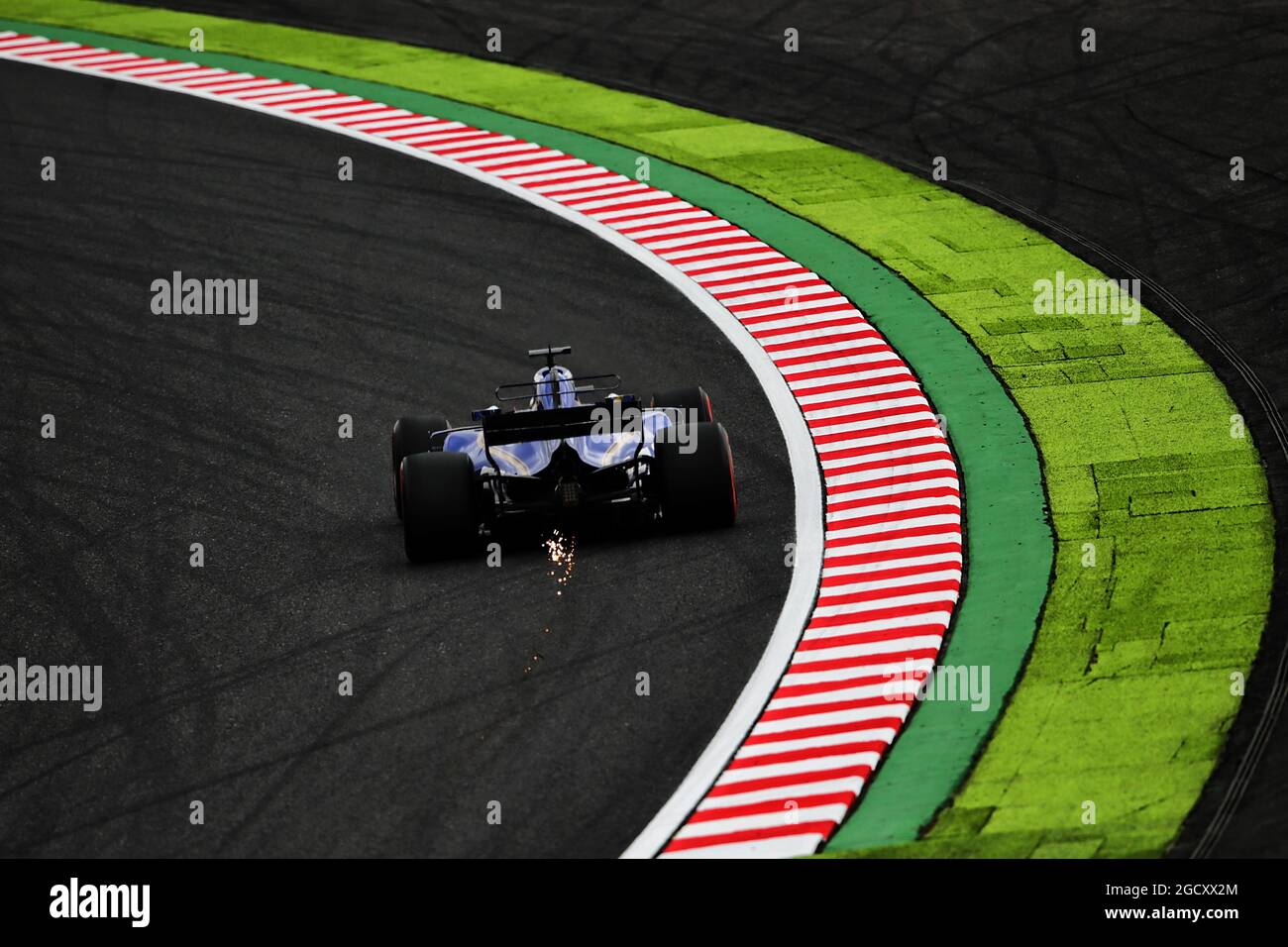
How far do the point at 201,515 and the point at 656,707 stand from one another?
233 inches

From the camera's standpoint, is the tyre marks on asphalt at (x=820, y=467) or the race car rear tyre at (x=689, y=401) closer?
the tyre marks on asphalt at (x=820, y=467)

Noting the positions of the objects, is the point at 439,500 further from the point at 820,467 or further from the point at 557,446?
the point at 820,467

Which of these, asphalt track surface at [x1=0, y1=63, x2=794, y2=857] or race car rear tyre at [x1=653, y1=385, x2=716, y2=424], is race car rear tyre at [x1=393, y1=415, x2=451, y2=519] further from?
race car rear tyre at [x1=653, y1=385, x2=716, y2=424]

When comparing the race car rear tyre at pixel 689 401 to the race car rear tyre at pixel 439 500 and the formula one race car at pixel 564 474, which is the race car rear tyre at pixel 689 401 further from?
the race car rear tyre at pixel 439 500

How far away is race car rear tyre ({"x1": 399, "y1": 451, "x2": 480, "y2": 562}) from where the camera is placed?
16797 mm

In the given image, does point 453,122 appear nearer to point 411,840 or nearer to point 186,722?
point 186,722


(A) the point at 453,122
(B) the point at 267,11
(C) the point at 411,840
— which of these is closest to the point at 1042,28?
(A) the point at 453,122

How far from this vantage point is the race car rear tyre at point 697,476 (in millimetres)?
17016

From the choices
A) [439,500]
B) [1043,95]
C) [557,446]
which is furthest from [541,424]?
[1043,95]

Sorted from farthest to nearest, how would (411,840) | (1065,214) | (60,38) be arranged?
(60,38) < (1065,214) < (411,840)

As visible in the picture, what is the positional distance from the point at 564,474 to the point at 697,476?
1.20m

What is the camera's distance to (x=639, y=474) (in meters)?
17.1

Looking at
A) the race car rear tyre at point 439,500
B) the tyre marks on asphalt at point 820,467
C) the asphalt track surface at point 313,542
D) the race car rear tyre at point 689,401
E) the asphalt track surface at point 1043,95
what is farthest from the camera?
the asphalt track surface at point 1043,95

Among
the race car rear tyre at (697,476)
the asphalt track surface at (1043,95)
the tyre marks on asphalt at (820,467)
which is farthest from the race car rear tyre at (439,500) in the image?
the asphalt track surface at (1043,95)
